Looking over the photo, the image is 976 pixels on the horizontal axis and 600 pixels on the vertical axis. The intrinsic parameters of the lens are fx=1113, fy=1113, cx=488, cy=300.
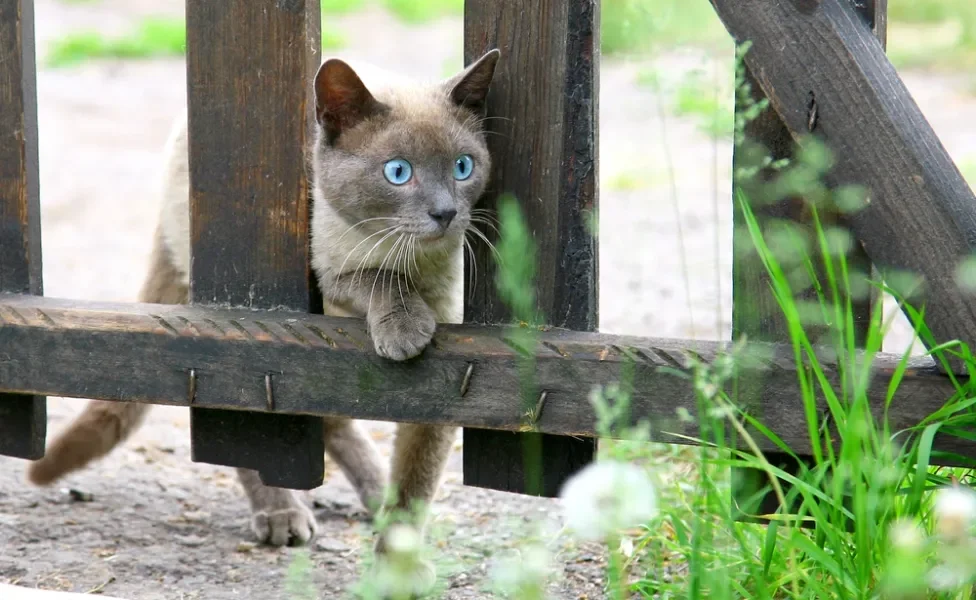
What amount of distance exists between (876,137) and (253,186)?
1.16m

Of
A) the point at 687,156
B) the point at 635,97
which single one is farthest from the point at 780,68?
the point at 635,97

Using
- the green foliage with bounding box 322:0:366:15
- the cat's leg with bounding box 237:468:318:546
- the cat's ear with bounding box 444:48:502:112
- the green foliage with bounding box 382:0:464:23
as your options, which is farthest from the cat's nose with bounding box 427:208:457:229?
the green foliage with bounding box 322:0:366:15

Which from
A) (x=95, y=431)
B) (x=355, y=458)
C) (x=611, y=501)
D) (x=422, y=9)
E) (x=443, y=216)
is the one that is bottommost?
(x=355, y=458)

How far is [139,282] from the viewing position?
15.3ft

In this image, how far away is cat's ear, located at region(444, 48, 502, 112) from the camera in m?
2.03

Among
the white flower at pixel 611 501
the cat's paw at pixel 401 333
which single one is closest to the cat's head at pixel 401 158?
the cat's paw at pixel 401 333

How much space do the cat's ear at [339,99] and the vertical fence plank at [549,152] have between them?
233mm

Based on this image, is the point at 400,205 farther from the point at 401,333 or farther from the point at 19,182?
the point at 19,182

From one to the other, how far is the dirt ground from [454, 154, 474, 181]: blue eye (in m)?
0.46

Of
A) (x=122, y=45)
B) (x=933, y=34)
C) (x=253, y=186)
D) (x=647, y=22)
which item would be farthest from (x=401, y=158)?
(x=122, y=45)

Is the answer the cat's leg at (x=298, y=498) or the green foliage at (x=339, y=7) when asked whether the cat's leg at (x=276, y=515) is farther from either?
the green foliage at (x=339, y=7)

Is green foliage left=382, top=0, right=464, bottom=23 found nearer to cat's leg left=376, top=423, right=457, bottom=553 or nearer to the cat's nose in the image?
cat's leg left=376, top=423, right=457, bottom=553

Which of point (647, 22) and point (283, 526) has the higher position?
point (647, 22)

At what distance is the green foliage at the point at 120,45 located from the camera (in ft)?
30.1
